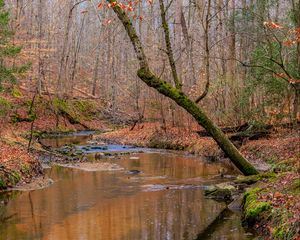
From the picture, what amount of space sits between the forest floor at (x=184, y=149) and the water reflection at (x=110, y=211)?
84 centimetres

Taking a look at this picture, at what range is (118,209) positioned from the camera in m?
11.8

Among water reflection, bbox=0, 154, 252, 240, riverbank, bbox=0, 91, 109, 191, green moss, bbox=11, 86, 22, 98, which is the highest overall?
green moss, bbox=11, 86, 22, 98

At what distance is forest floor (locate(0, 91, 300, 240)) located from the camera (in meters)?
8.86

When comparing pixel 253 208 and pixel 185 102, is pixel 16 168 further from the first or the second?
pixel 253 208

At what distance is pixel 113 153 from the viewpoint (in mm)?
24656

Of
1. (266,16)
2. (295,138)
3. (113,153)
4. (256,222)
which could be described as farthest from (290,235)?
(113,153)

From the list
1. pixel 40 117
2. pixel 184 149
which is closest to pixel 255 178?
pixel 184 149

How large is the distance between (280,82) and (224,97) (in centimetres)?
521

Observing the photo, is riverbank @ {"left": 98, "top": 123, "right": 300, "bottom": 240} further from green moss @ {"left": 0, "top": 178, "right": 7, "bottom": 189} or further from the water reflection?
green moss @ {"left": 0, "top": 178, "right": 7, "bottom": 189}

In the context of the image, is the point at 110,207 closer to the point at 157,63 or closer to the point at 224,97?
the point at 224,97

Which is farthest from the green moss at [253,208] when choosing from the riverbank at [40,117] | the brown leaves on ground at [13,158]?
the riverbank at [40,117]

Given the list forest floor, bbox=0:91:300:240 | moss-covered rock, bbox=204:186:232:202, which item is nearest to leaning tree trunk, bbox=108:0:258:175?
forest floor, bbox=0:91:300:240

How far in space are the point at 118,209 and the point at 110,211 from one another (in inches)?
11.3

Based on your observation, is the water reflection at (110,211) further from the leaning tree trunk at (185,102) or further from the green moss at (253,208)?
the leaning tree trunk at (185,102)
